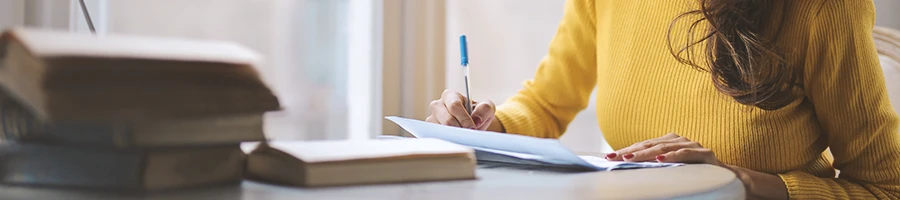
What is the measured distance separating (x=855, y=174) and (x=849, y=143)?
5 centimetres

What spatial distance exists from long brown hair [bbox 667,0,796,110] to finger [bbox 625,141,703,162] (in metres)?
0.20

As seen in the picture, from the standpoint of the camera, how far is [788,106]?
100 cm

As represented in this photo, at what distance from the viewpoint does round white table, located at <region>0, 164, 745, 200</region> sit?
44 centimetres

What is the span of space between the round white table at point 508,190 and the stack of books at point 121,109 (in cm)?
Result: 1

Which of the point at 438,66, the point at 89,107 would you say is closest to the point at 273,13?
the point at 438,66

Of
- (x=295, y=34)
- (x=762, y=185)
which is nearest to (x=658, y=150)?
(x=762, y=185)

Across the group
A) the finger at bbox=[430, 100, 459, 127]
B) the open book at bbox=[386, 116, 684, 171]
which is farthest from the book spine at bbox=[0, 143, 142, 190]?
the finger at bbox=[430, 100, 459, 127]

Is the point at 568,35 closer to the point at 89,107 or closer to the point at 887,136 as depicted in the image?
the point at 887,136

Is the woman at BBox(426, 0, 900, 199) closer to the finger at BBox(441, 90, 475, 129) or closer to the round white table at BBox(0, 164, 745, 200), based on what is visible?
the finger at BBox(441, 90, 475, 129)

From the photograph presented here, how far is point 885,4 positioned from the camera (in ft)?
5.36

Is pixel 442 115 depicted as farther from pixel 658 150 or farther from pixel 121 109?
pixel 121 109

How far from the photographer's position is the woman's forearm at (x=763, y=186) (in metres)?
0.83

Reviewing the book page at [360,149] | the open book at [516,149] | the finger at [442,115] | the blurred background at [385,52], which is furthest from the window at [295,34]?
the book page at [360,149]

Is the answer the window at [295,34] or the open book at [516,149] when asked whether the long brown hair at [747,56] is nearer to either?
the open book at [516,149]
